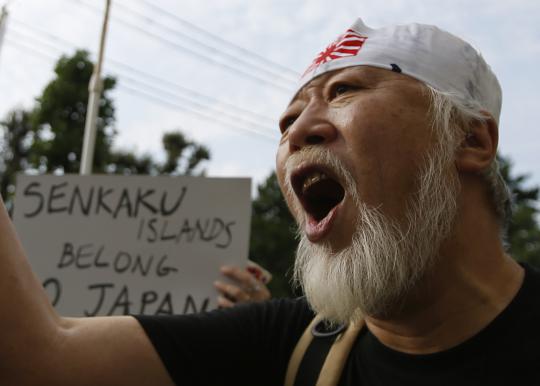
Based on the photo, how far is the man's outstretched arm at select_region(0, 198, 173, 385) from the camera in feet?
4.36

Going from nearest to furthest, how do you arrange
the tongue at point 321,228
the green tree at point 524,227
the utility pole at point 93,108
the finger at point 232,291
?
the tongue at point 321,228 < the finger at point 232,291 < the utility pole at point 93,108 < the green tree at point 524,227

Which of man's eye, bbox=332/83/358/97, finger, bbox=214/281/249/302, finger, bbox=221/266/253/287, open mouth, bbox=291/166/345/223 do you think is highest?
man's eye, bbox=332/83/358/97

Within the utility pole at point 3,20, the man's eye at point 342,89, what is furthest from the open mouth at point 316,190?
the utility pole at point 3,20

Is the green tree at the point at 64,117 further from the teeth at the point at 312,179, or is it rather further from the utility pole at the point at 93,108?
the teeth at the point at 312,179

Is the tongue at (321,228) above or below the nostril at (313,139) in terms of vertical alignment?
below

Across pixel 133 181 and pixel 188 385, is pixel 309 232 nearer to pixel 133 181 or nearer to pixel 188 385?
pixel 188 385

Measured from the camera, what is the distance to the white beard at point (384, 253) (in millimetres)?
1442

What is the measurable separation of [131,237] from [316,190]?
1494 millimetres

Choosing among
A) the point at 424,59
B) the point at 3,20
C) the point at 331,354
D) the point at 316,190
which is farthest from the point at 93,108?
the point at 331,354

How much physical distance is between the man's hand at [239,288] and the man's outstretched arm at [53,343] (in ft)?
3.37

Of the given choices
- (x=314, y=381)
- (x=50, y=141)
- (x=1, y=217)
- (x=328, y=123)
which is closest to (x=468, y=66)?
(x=328, y=123)

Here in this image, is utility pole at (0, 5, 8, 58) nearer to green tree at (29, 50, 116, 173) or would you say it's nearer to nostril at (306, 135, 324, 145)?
nostril at (306, 135, 324, 145)

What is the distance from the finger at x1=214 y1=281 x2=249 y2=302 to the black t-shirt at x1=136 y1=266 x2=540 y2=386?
0.80 meters

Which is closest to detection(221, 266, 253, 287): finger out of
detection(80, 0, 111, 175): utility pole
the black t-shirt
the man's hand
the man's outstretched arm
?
the man's hand
